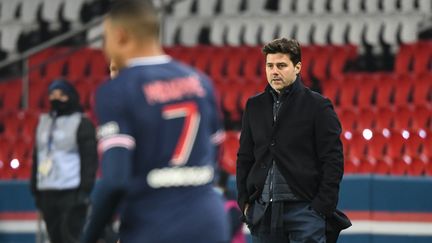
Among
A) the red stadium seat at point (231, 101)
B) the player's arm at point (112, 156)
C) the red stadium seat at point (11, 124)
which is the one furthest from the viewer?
the red stadium seat at point (11, 124)

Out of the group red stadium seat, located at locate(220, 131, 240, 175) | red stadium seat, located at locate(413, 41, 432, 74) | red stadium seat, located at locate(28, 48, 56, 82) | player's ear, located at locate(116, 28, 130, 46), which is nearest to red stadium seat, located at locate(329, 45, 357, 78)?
red stadium seat, located at locate(413, 41, 432, 74)

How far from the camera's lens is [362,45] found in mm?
16781

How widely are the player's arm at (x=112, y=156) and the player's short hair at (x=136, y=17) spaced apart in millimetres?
260

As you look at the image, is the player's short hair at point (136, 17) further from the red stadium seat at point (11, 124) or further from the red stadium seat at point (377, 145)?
the red stadium seat at point (11, 124)

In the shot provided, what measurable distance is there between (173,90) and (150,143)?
23 centimetres

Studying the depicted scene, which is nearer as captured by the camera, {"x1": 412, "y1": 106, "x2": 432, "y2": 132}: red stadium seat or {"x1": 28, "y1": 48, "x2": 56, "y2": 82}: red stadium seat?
{"x1": 412, "y1": 106, "x2": 432, "y2": 132}: red stadium seat

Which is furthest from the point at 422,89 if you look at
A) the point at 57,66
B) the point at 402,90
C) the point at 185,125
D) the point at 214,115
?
the point at 185,125

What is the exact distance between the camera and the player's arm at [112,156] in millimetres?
4684

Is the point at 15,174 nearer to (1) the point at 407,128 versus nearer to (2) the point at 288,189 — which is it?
(1) the point at 407,128

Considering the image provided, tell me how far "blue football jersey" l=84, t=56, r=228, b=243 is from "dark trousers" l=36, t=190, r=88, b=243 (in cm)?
692

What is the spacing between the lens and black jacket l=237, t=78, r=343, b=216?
24.1 feet

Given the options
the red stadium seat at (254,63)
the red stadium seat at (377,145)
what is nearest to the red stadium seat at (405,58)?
the red stadium seat at (254,63)

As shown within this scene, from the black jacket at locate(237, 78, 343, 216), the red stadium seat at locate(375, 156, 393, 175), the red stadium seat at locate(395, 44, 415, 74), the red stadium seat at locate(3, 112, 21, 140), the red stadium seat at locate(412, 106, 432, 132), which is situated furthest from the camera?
the red stadium seat at locate(3, 112, 21, 140)

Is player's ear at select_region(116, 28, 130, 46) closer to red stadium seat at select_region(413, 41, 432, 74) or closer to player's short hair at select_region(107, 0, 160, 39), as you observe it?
player's short hair at select_region(107, 0, 160, 39)
